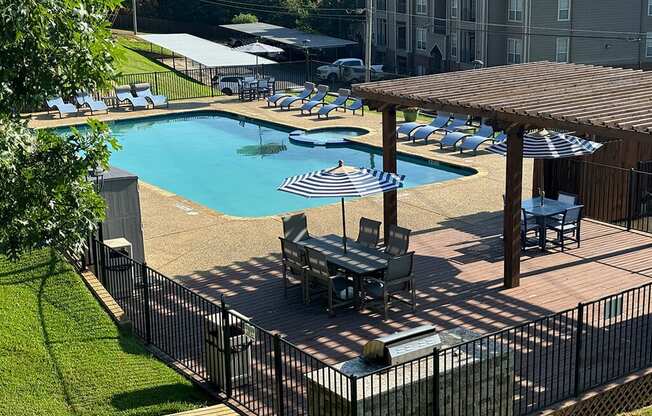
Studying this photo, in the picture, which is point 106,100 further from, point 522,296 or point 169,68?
point 522,296

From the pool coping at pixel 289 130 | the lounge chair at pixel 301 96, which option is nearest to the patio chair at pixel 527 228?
the pool coping at pixel 289 130

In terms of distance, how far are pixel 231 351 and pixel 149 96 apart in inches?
1061

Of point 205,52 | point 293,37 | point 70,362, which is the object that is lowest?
point 70,362

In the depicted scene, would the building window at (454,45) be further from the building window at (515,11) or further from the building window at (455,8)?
the building window at (515,11)

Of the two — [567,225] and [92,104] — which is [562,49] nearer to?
[92,104]

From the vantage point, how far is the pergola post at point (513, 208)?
45.9ft

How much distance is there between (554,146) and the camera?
16609 millimetres

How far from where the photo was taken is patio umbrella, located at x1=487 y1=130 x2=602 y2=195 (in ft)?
53.9

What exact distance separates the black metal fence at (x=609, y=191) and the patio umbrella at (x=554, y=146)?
1115 millimetres

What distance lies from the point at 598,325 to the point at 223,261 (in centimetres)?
705

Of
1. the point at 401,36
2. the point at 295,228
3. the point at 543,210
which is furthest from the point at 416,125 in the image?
the point at 401,36

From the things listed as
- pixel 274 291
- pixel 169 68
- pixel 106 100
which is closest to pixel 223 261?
pixel 274 291

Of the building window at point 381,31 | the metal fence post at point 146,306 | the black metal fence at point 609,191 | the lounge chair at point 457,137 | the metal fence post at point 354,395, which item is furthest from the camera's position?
the building window at point 381,31

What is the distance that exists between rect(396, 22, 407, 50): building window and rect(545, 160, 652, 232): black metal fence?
42220mm
